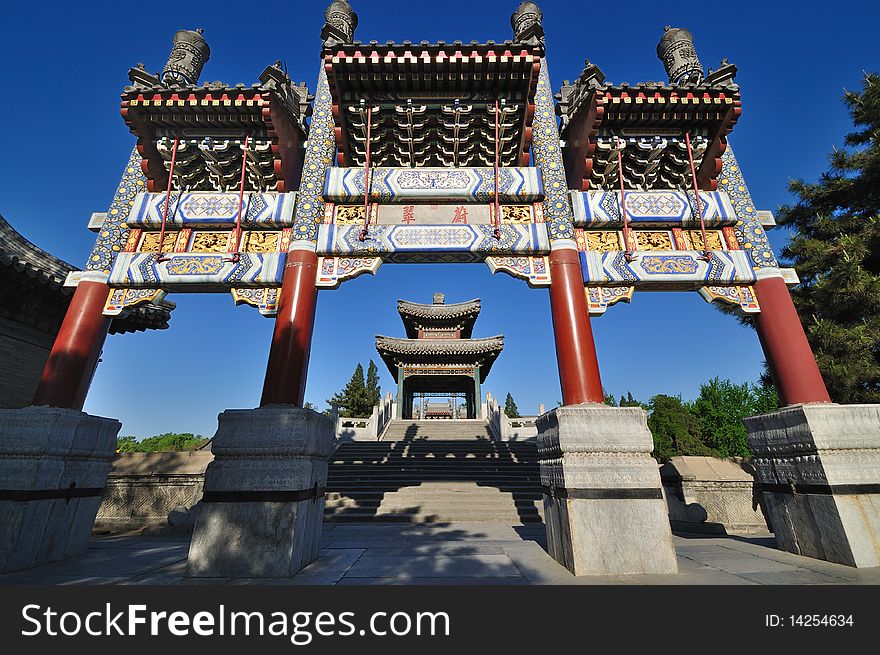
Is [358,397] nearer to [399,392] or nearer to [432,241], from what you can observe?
[399,392]

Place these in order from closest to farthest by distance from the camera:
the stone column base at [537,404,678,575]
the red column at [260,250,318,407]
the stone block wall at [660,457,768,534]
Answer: the stone column base at [537,404,678,575]
the red column at [260,250,318,407]
the stone block wall at [660,457,768,534]

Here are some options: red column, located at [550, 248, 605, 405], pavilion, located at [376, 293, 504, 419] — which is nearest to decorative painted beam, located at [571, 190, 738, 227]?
red column, located at [550, 248, 605, 405]

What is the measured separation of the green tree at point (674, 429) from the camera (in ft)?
91.6

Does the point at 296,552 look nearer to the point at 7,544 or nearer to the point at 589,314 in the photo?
the point at 7,544

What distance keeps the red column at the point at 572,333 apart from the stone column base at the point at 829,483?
2.23 metres

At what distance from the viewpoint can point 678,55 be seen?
768 cm

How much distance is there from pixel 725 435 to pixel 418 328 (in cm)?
2438

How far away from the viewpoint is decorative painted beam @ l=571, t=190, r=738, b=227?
658 cm

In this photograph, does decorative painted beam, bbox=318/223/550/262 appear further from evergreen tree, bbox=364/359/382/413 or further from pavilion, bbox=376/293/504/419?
evergreen tree, bbox=364/359/382/413

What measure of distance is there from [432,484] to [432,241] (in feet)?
23.8

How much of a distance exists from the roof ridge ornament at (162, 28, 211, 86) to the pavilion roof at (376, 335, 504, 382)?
1908 cm

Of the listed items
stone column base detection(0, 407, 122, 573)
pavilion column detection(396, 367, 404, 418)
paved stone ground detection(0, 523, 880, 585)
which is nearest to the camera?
paved stone ground detection(0, 523, 880, 585)

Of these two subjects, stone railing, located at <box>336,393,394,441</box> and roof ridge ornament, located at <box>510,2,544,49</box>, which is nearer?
roof ridge ornament, located at <box>510,2,544,49</box>

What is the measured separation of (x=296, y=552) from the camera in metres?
3.97
